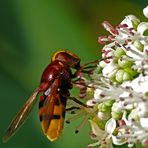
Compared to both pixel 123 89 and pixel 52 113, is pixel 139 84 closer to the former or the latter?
pixel 123 89

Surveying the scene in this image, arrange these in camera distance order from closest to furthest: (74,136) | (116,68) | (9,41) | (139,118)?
(139,118) → (116,68) → (74,136) → (9,41)

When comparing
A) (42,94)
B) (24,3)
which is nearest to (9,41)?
(24,3)

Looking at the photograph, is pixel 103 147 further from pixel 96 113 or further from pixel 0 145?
pixel 0 145

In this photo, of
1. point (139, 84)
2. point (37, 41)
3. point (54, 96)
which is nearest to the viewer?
point (139, 84)

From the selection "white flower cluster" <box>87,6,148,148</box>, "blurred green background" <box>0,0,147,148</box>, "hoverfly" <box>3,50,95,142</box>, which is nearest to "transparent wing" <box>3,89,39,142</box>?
"hoverfly" <box>3,50,95,142</box>

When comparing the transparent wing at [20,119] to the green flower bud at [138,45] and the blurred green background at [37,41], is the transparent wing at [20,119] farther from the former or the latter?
the blurred green background at [37,41]

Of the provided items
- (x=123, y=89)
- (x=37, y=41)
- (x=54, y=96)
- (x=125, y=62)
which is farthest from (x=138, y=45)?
(x=37, y=41)
